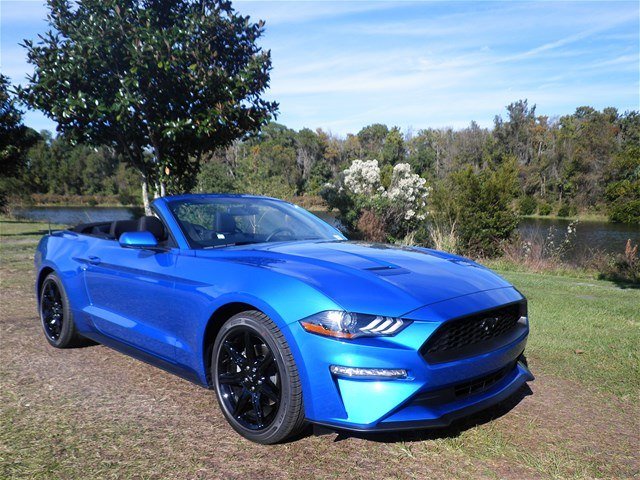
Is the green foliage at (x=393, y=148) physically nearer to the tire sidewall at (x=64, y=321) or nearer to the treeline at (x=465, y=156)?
the treeline at (x=465, y=156)

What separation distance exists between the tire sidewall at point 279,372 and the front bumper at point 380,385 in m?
0.12

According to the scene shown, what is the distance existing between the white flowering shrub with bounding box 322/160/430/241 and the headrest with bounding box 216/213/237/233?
53.4 ft

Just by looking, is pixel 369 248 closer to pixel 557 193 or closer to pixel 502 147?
pixel 557 193

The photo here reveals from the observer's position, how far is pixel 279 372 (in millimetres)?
2809

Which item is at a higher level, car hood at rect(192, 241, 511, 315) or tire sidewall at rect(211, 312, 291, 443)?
car hood at rect(192, 241, 511, 315)

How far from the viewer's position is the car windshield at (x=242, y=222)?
3.89 metres

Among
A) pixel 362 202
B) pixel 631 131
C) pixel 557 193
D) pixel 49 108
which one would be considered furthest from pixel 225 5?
pixel 631 131

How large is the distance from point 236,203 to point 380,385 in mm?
2316

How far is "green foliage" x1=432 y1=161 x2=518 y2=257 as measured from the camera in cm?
1936

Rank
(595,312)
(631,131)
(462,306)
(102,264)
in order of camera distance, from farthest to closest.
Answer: (631,131) < (595,312) < (102,264) < (462,306)

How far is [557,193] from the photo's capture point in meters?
56.3

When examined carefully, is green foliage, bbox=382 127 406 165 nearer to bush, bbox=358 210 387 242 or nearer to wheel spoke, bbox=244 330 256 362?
bush, bbox=358 210 387 242

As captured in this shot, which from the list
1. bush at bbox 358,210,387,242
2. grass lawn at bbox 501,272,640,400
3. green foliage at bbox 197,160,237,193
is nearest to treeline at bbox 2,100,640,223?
green foliage at bbox 197,160,237,193

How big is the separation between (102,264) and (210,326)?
4.95 feet
